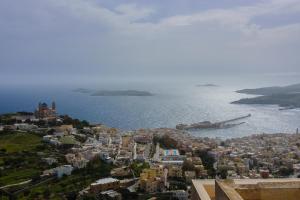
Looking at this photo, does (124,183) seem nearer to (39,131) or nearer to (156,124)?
(39,131)

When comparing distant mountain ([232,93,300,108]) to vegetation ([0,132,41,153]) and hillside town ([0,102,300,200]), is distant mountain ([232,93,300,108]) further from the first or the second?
vegetation ([0,132,41,153])

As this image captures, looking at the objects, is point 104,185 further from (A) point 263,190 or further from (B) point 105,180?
(A) point 263,190

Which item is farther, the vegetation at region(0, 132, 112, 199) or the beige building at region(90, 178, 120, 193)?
the beige building at region(90, 178, 120, 193)

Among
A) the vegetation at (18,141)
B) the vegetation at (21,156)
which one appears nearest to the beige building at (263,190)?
→ the vegetation at (21,156)

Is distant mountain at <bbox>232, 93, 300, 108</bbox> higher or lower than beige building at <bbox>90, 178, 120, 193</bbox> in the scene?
higher

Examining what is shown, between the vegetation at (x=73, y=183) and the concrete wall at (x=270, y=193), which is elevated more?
the concrete wall at (x=270, y=193)

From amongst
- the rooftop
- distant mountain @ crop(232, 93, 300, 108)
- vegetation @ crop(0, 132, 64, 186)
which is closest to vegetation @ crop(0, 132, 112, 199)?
vegetation @ crop(0, 132, 64, 186)

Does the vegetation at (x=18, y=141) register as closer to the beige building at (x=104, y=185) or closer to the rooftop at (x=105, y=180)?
the rooftop at (x=105, y=180)

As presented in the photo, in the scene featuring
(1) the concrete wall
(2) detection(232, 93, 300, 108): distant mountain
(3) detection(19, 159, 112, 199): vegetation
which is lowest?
(3) detection(19, 159, 112, 199): vegetation
